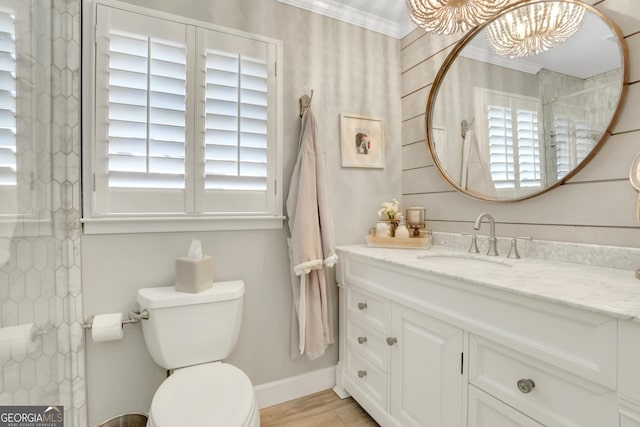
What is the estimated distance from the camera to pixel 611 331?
0.72 meters

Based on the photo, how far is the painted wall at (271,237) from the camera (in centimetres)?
147

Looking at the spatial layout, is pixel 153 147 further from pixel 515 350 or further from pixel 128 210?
pixel 515 350

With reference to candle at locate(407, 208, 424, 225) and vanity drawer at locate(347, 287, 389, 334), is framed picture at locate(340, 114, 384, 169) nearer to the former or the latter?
candle at locate(407, 208, 424, 225)

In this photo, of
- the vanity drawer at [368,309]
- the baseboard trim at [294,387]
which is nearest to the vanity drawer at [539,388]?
the vanity drawer at [368,309]

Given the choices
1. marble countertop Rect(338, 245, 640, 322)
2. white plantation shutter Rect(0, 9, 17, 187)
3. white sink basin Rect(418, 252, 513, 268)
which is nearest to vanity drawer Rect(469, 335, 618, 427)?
marble countertop Rect(338, 245, 640, 322)

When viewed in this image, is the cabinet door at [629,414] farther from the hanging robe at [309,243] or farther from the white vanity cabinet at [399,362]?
the hanging robe at [309,243]

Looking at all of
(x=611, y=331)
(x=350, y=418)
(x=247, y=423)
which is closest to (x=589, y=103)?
(x=611, y=331)

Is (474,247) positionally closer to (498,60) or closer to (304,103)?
(498,60)

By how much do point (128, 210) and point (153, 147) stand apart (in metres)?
0.33

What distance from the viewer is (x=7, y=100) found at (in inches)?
36.0

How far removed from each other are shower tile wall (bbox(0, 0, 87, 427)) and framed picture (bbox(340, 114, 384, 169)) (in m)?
1.40

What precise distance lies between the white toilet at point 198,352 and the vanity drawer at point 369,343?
679 millimetres

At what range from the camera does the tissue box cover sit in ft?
4.62

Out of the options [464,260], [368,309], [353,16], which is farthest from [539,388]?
[353,16]
